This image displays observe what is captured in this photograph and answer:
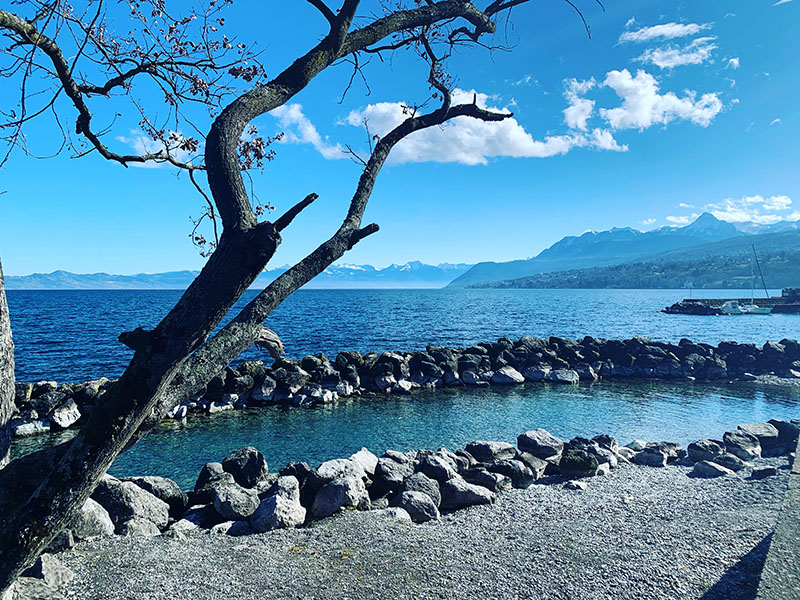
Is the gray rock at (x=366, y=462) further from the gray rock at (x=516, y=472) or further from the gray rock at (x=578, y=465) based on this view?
the gray rock at (x=578, y=465)

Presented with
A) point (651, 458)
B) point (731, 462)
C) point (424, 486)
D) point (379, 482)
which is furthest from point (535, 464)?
point (731, 462)

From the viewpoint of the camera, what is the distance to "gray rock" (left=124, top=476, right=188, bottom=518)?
10344 millimetres

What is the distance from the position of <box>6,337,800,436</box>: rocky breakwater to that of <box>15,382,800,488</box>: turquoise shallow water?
1.47 meters

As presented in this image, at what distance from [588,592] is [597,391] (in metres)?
23.3

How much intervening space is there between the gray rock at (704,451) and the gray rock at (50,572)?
15.5 m

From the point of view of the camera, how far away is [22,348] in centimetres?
4456

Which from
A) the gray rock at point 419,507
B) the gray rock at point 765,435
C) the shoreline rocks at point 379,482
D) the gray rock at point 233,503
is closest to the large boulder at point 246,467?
the shoreline rocks at point 379,482

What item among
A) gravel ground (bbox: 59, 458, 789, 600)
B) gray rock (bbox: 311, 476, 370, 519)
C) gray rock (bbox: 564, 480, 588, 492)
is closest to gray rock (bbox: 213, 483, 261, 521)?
gravel ground (bbox: 59, 458, 789, 600)

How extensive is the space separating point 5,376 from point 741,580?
9529mm

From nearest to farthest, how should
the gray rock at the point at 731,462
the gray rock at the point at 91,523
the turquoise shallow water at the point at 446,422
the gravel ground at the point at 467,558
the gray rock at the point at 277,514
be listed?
the gravel ground at the point at 467,558 → the gray rock at the point at 91,523 → the gray rock at the point at 277,514 → the gray rock at the point at 731,462 → the turquoise shallow water at the point at 446,422

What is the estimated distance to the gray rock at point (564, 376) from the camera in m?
30.0

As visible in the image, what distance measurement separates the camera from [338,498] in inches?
385

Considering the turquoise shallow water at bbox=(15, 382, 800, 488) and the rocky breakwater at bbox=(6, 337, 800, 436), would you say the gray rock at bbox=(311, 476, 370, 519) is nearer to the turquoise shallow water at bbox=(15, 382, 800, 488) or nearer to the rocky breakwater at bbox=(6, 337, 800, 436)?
the turquoise shallow water at bbox=(15, 382, 800, 488)

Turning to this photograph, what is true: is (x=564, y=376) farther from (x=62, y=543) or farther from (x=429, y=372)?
(x=62, y=543)
